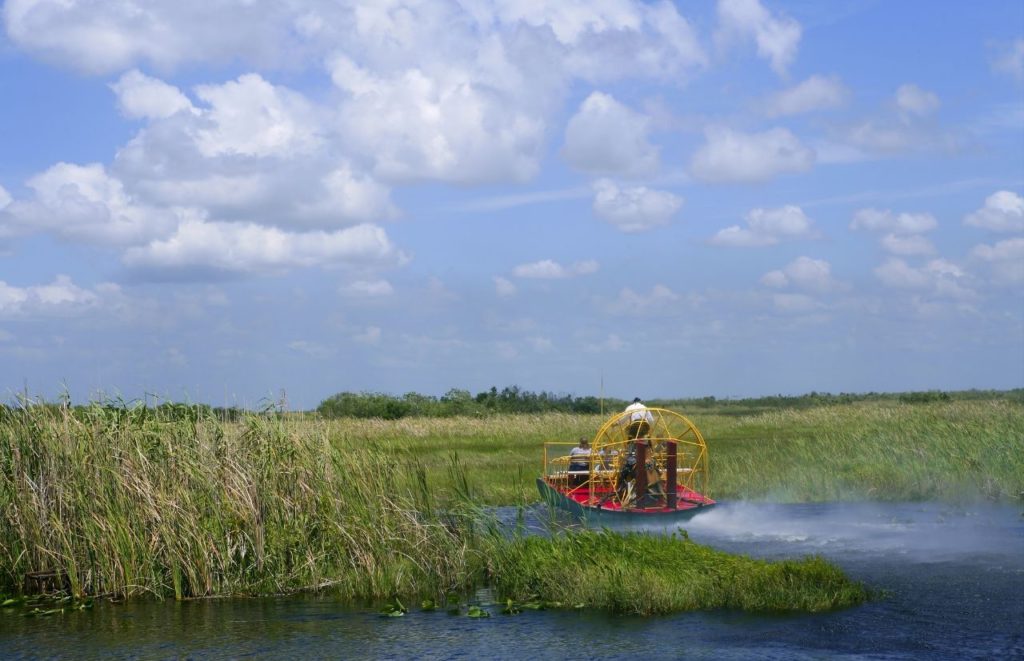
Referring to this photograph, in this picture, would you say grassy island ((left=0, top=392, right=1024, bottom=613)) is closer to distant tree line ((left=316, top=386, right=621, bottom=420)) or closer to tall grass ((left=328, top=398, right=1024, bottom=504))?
tall grass ((left=328, top=398, right=1024, bottom=504))

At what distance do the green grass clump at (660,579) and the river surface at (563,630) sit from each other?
297 mm

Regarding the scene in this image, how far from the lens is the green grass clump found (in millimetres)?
14445

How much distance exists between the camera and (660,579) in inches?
574

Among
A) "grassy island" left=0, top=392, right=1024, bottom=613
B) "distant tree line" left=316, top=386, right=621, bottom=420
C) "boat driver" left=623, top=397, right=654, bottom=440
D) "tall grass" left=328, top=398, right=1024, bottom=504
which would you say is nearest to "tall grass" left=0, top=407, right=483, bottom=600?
"grassy island" left=0, top=392, right=1024, bottom=613

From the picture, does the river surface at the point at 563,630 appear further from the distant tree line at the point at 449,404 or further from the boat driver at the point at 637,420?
the distant tree line at the point at 449,404

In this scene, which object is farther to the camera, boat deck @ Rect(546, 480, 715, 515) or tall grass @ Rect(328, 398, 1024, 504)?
tall grass @ Rect(328, 398, 1024, 504)

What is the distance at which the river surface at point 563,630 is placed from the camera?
12.8 meters

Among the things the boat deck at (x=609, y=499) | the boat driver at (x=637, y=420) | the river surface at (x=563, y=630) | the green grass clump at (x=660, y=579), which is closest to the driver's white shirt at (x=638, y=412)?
the boat driver at (x=637, y=420)

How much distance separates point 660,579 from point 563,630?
1644mm

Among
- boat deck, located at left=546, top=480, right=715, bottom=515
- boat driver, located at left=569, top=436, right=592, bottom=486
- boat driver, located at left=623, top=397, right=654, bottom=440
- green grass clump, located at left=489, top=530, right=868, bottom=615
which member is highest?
boat driver, located at left=623, top=397, right=654, bottom=440

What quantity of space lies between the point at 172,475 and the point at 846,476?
1867cm

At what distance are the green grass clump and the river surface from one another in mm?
297

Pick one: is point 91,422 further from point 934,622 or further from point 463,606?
point 934,622

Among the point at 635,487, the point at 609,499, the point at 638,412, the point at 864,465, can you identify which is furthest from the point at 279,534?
the point at 864,465
